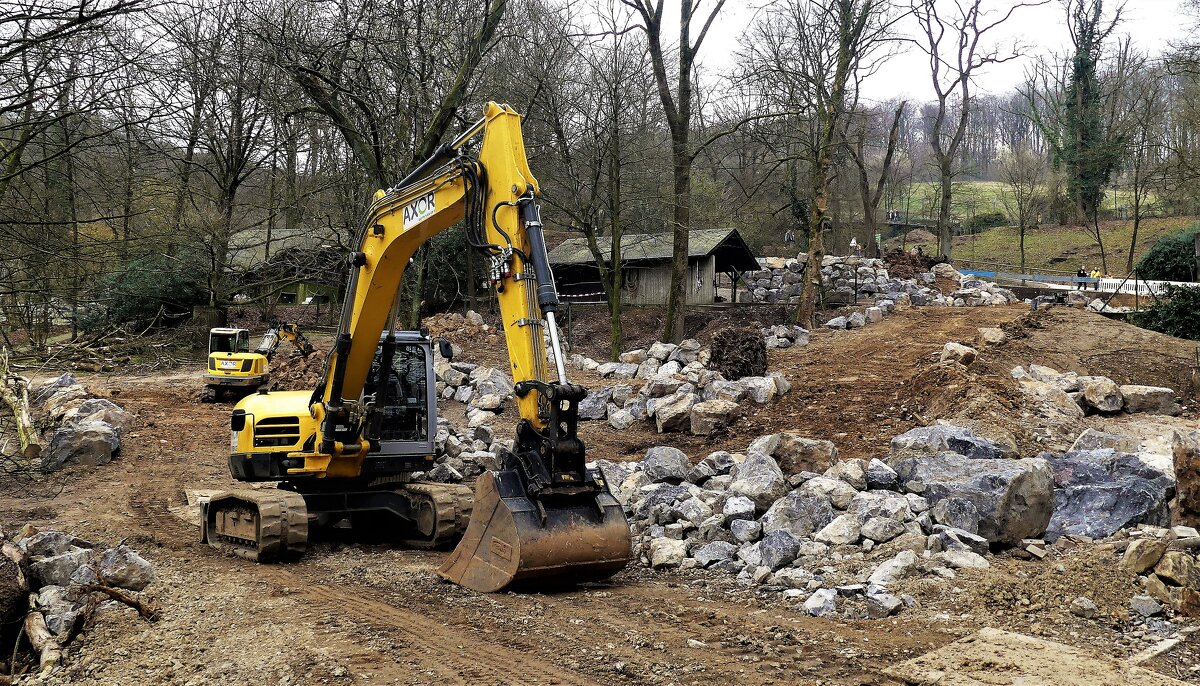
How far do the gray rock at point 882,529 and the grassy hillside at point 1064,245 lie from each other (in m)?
39.2

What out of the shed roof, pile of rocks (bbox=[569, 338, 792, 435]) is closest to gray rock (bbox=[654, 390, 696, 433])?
pile of rocks (bbox=[569, 338, 792, 435])

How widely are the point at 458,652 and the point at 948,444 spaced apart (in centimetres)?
667

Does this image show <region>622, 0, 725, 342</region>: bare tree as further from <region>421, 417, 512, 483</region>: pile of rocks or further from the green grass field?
the green grass field

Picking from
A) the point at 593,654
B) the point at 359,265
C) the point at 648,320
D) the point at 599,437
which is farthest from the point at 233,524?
the point at 648,320

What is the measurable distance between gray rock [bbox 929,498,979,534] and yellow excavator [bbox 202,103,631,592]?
3292 mm

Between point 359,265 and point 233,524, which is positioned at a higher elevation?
point 359,265

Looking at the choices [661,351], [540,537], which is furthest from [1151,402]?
[540,537]

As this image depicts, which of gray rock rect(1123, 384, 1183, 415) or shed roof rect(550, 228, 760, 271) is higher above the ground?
shed roof rect(550, 228, 760, 271)

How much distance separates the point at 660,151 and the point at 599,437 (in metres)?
11.7

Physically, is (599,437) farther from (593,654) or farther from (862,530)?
(593,654)

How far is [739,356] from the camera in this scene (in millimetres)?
17078

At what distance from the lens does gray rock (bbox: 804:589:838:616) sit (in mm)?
6859

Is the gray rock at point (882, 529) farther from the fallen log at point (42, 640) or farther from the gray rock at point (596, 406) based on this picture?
the gray rock at point (596, 406)

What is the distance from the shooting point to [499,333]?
82.1ft
